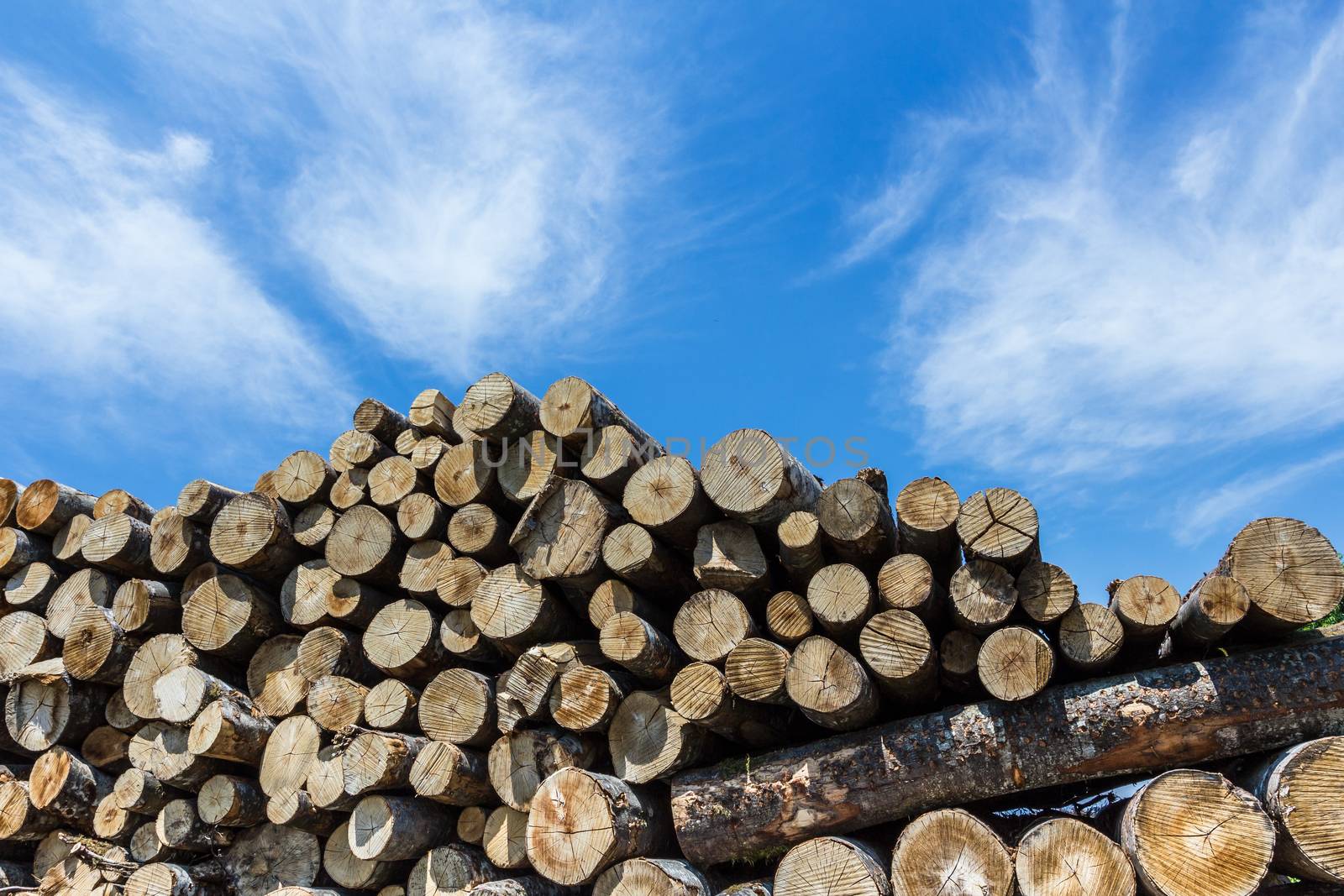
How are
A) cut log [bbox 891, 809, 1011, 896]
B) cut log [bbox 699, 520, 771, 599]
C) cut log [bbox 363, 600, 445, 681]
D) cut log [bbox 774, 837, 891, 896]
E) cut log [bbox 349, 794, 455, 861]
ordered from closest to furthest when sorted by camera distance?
1. cut log [bbox 891, 809, 1011, 896]
2. cut log [bbox 774, 837, 891, 896]
3. cut log [bbox 699, 520, 771, 599]
4. cut log [bbox 349, 794, 455, 861]
5. cut log [bbox 363, 600, 445, 681]

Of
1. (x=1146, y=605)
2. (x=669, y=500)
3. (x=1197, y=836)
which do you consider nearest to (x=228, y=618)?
(x=669, y=500)

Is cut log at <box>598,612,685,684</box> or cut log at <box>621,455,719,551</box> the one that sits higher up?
cut log at <box>621,455,719,551</box>

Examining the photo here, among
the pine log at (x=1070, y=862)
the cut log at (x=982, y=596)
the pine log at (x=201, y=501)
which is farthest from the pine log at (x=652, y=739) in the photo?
the pine log at (x=201, y=501)

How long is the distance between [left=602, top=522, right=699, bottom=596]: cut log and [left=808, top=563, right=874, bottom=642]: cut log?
74 centimetres

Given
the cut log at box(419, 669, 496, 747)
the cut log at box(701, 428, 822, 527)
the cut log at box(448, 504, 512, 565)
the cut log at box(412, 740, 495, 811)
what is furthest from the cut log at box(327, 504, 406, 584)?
the cut log at box(701, 428, 822, 527)

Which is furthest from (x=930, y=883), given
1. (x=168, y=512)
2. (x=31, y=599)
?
(x=31, y=599)

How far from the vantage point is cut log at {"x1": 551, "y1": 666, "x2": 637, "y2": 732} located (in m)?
4.02

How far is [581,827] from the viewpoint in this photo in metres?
3.72

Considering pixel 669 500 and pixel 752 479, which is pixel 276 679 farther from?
pixel 752 479

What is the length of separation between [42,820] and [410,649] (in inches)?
98.8

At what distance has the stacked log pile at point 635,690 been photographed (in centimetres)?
344

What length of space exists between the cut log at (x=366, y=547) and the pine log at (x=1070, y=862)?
10.7ft

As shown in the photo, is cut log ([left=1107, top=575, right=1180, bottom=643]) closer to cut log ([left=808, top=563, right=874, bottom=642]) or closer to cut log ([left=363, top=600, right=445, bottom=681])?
cut log ([left=808, top=563, right=874, bottom=642])

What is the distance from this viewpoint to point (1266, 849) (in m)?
3.13
